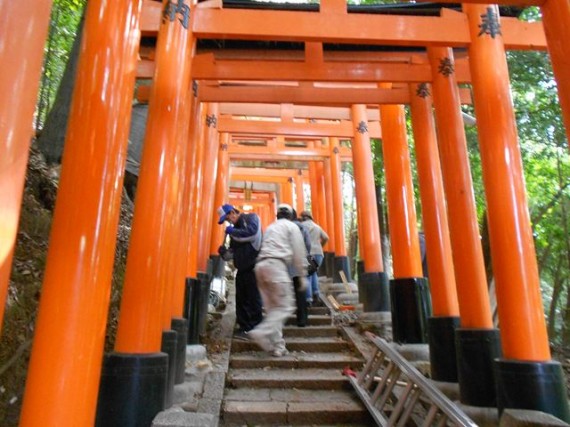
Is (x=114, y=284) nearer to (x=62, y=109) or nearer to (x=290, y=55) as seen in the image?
(x=62, y=109)

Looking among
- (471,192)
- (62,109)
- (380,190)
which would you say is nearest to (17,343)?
(62,109)

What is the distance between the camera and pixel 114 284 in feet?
16.0

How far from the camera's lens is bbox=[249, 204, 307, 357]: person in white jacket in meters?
4.65

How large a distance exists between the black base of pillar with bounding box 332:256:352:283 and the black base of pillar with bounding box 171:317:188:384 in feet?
19.5

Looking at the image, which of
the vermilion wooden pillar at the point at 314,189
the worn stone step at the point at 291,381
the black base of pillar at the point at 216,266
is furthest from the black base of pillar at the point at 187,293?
the vermilion wooden pillar at the point at 314,189

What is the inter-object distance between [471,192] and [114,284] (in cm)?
404

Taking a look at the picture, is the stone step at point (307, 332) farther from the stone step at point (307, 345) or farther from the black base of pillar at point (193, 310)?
the black base of pillar at point (193, 310)

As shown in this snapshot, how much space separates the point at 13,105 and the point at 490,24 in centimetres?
418

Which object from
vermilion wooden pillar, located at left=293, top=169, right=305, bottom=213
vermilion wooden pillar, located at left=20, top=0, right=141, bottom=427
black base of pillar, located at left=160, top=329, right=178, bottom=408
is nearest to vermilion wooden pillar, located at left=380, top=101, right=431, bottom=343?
black base of pillar, located at left=160, top=329, right=178, bottom=408

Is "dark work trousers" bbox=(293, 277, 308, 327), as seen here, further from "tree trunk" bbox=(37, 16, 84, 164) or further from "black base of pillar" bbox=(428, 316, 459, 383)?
"tree trunk" bbox=(37, 16, 84, 164)

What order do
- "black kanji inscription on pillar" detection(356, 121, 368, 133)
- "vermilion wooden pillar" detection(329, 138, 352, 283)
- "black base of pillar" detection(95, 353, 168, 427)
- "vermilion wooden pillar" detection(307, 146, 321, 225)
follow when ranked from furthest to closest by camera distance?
"vermilion wooden pillar" detection(307, 146, 321, 225), "vermilion wooden pillar" detection(329, 138, 352, 283), "black kanji inscription on pillar" detection(356, 121, 368, 133), "black base of pillar" detection(95, 353, 168, 427)

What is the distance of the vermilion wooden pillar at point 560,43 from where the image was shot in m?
3.20

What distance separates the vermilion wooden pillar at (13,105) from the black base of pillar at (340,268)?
339 inches

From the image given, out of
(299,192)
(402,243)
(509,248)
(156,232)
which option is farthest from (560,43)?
(299,192)
